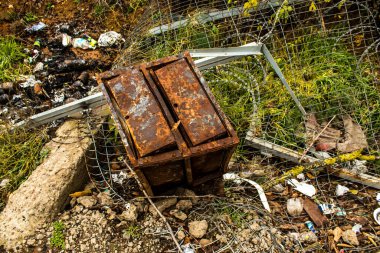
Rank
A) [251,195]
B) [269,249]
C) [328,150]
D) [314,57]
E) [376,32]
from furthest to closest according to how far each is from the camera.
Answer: [376,32] → [314,57] → [328,150] → [251,195] → [269,249]

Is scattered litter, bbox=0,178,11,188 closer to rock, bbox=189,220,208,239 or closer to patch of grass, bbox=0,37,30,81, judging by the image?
patch of grass, bbox=0,37,30,81

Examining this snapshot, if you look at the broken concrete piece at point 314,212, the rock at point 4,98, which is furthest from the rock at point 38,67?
the broken concrete piece at point 314,212

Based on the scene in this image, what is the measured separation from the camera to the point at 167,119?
2016 mm

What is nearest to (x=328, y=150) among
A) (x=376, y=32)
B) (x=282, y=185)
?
(x=282, y=185)

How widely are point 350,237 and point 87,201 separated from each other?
77.5 inches

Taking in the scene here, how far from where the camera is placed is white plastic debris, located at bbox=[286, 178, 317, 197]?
2.78 metres

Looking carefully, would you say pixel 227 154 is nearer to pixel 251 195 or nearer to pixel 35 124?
pixel 251 195

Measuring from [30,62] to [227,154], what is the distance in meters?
2.59

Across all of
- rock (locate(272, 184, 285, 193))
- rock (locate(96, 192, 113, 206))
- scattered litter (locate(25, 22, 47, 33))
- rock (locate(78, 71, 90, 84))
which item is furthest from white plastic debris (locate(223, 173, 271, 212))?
scattered litter (locate(25, 22, 47, 33))

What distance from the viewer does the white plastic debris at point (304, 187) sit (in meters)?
2.78

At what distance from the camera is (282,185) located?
285 cm

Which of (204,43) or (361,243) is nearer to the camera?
(361,243)

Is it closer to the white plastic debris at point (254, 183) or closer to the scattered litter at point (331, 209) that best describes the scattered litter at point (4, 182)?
the white plastic debris at point (254, 183)

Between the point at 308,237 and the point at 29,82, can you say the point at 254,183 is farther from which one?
the point at 29,82
